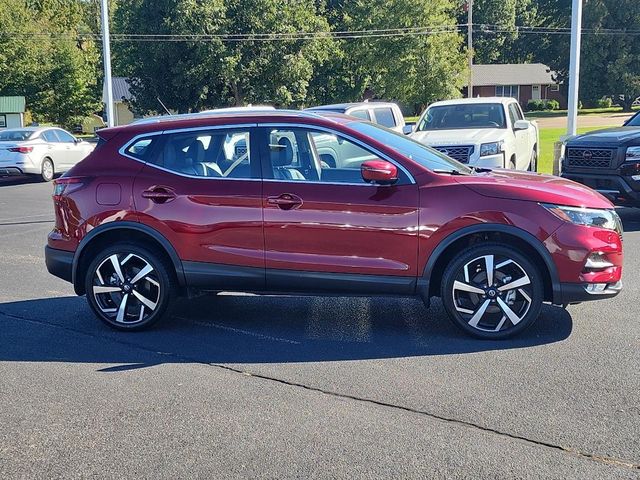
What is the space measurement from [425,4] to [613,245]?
1536 inches

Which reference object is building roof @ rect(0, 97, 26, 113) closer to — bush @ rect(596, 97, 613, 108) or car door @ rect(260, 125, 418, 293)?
bush @ rect(596, 97, 613, 108)

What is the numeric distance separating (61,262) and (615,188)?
7.99m

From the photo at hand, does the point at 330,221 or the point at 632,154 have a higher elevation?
the point at 632,154

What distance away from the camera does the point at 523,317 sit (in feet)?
19.0

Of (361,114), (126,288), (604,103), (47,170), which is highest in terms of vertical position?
(604,103)

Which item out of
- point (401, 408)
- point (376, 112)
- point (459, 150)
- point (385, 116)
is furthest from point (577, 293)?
point (385, 116)

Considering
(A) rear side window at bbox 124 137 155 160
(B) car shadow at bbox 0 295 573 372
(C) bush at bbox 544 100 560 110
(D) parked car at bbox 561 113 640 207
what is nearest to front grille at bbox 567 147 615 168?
(D) parked car at bbox 561 113 640 207

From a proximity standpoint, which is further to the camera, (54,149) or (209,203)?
(54,149)

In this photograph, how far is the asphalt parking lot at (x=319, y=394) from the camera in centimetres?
392

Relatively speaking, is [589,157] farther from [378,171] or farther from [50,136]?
[50,136]

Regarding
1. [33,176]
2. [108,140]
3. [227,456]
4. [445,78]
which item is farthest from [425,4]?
[227,456]

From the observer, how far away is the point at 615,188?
10.9 m

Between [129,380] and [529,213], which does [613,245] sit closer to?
[529,213]

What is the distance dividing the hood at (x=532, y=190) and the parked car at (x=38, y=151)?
634 inches
